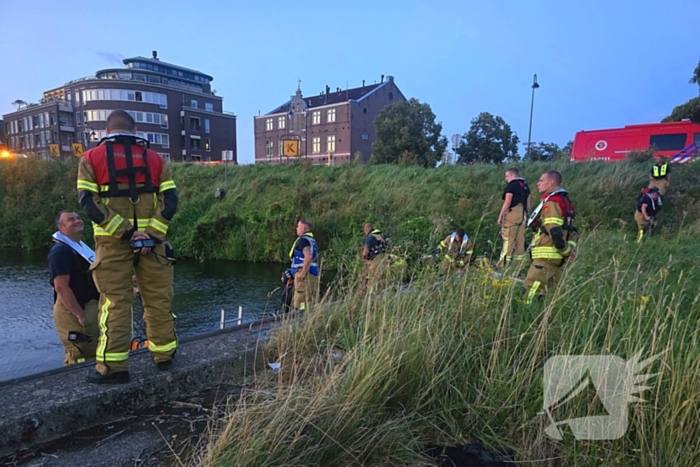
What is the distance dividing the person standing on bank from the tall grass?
197cm

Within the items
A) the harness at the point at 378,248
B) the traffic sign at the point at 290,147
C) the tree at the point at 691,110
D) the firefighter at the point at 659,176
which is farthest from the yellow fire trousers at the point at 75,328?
the tree at the point at 691,110

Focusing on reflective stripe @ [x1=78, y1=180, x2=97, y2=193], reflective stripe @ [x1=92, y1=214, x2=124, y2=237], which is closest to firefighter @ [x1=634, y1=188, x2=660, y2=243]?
reflective stripe @ [x1=92, y1=214, x2=124, y2=237]

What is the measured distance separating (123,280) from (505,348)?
2.52m

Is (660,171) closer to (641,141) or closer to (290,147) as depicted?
(641,141)

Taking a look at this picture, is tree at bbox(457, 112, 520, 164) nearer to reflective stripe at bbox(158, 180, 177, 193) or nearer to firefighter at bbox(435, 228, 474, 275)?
firefighter at bbox(435, 228, 474, 275)

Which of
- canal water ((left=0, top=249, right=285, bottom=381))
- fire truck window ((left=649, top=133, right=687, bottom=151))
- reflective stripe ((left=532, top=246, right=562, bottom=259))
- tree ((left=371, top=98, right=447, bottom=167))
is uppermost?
tree ((left=371, top=98, right=447, bottom=167))

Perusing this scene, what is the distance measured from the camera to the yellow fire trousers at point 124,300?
8.56 feet

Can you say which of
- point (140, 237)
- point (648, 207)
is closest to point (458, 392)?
point (140, 237)

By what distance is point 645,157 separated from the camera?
14188mm

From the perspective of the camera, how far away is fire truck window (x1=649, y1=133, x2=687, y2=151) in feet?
50.5

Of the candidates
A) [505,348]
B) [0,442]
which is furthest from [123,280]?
[505,348]

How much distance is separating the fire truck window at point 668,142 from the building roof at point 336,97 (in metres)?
40.3

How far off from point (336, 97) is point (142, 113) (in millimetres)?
25482

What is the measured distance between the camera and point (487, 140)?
34.4 metres
